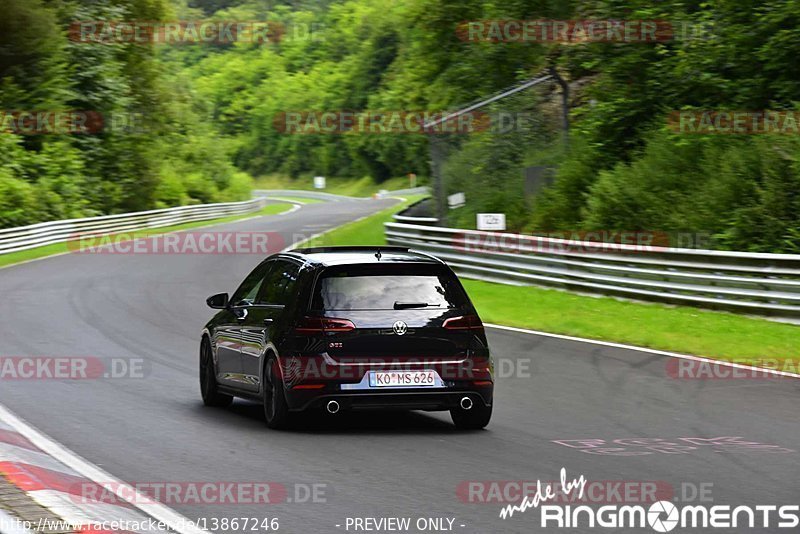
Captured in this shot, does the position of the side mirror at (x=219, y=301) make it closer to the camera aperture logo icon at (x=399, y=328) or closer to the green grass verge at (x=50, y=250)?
the camera aperture logo icon at (x=399, y=328)

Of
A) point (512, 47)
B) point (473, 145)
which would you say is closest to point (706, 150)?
point (473, 145)

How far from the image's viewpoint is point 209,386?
39.3ft

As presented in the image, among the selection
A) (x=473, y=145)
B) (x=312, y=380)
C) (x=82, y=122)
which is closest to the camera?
(x=312, y=380)

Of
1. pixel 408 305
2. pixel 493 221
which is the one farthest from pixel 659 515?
pixel 493 221

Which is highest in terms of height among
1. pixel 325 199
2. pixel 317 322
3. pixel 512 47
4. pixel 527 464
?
pixel 512 47

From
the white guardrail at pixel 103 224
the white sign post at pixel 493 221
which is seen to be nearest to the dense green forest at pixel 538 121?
the white guardrail at pixel 103 224

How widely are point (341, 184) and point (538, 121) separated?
85923mm

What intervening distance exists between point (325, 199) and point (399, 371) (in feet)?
291

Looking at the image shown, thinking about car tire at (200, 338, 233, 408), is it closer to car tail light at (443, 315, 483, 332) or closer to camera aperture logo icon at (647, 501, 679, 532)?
car tail light at (443, 315, 483, 332)

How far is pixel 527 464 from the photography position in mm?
8719

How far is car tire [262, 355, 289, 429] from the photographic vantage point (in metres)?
10.2

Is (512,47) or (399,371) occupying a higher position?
(512,47)

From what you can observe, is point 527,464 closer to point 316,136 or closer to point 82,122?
point 82,122

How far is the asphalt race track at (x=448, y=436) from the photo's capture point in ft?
25.2
